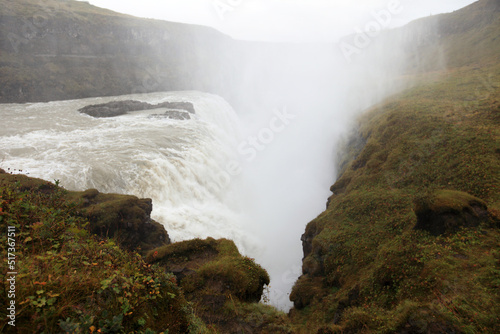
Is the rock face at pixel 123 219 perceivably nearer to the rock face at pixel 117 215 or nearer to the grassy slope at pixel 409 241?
the rock face at pixel 117 215

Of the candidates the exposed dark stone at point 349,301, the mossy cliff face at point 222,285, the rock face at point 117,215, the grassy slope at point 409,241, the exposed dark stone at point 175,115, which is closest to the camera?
the mossy cliff face at point 222,285

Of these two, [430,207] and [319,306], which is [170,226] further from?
[430,207]

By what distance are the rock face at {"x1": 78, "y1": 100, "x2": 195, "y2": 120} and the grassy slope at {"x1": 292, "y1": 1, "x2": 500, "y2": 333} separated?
24747 mm

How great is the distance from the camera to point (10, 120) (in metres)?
29.7

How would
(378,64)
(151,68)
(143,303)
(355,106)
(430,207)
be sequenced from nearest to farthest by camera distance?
(143,303) → (430,207) → (355,106) → (378,64) → (151,68)

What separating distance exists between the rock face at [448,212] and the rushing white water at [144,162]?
12.4 meters

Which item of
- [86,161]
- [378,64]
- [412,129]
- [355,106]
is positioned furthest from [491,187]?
Result: [378,64]

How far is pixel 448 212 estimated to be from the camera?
9578 millimetres

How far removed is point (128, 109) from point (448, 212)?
39.9 meters

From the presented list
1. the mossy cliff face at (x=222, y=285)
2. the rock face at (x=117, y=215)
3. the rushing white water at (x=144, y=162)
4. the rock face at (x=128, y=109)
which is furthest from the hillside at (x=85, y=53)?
A: the mossy cliff face at (x=222, y=285)

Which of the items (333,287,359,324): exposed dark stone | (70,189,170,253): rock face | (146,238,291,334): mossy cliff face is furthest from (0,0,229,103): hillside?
(333,287,359,324): exposed dark stone

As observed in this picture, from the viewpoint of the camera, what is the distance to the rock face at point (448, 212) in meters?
9.34

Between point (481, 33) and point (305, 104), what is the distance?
34.8m

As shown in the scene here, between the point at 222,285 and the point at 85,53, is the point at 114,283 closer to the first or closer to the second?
the point at 222,285
